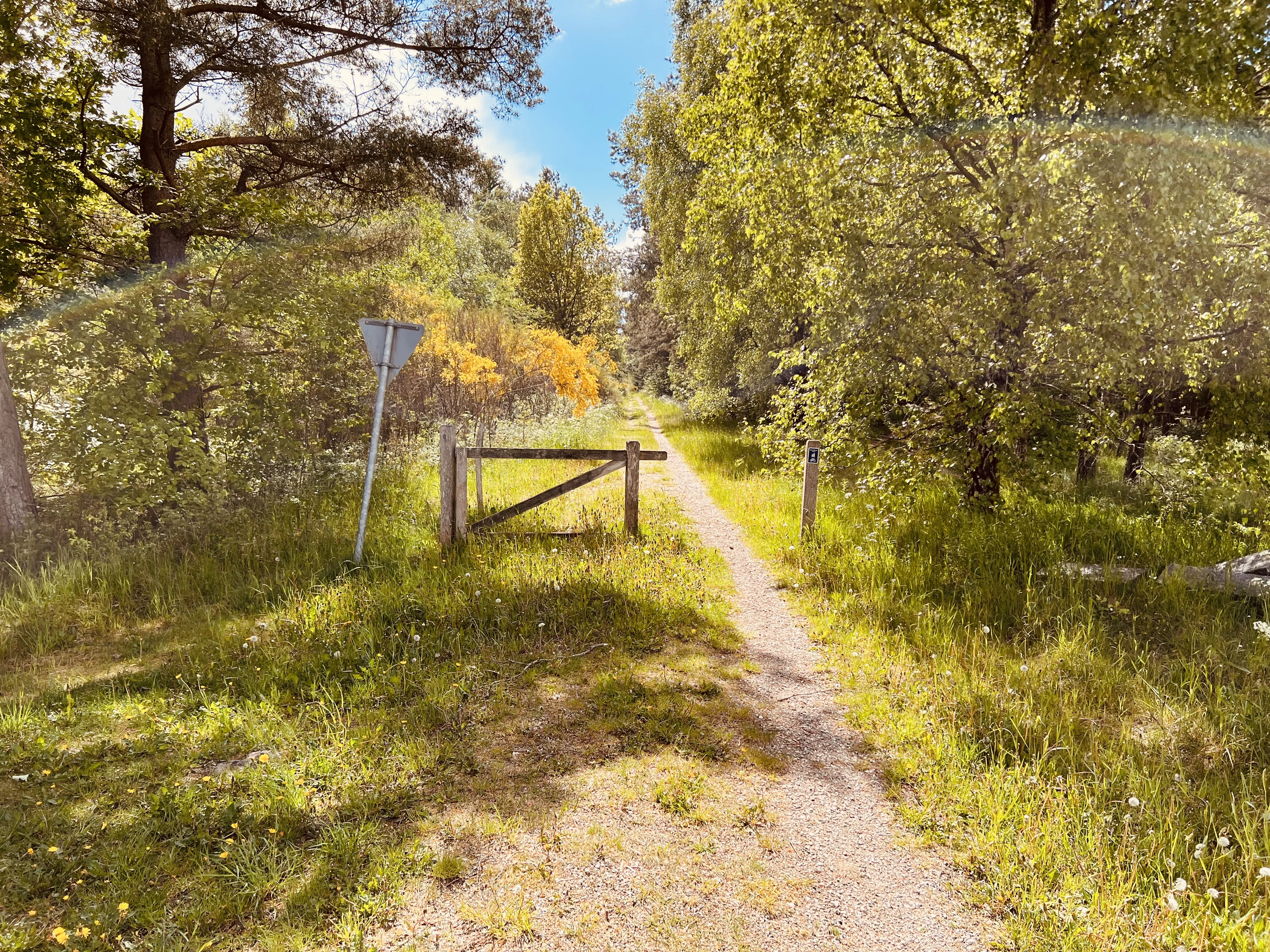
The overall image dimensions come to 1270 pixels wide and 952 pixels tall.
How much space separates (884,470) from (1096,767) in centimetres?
421

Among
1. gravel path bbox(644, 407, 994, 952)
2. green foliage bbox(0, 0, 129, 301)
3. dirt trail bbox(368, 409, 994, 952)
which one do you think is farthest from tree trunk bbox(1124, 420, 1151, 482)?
green foliage bbox(0, 0, 129, 301)

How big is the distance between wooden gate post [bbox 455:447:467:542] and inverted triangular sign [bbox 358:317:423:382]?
1141 mm

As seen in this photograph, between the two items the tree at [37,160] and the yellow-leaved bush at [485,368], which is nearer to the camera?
the tree at [37,160]

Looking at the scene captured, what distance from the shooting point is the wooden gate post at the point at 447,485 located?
6.54m

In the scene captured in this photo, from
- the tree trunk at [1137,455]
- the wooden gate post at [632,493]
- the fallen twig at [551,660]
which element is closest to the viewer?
the fallen twig at [551,660]

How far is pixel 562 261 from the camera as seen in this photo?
92.1 feet

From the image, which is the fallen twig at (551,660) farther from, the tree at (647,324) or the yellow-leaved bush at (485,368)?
the tree at (647,324)

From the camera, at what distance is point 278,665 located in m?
4.61

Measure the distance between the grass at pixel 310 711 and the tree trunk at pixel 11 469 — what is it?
0.66 meters

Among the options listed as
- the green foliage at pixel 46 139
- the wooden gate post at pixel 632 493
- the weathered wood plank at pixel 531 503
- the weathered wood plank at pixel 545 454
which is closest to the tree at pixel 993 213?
the wooden gate post at pixel 632 493

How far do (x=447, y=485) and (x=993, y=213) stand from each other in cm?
659

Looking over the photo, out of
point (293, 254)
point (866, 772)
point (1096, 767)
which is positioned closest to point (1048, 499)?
point (1096, 767)

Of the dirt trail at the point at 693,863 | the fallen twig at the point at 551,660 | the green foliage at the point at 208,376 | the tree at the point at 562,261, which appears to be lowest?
the dirt trail at the point at 693,863

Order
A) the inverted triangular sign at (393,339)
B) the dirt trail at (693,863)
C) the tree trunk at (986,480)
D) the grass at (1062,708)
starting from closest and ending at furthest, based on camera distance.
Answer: the dirt trail at (693,863) < the grass at (1062,708) < the inverted triangular sign at (393,339) < the tree trunk at (986,480)
